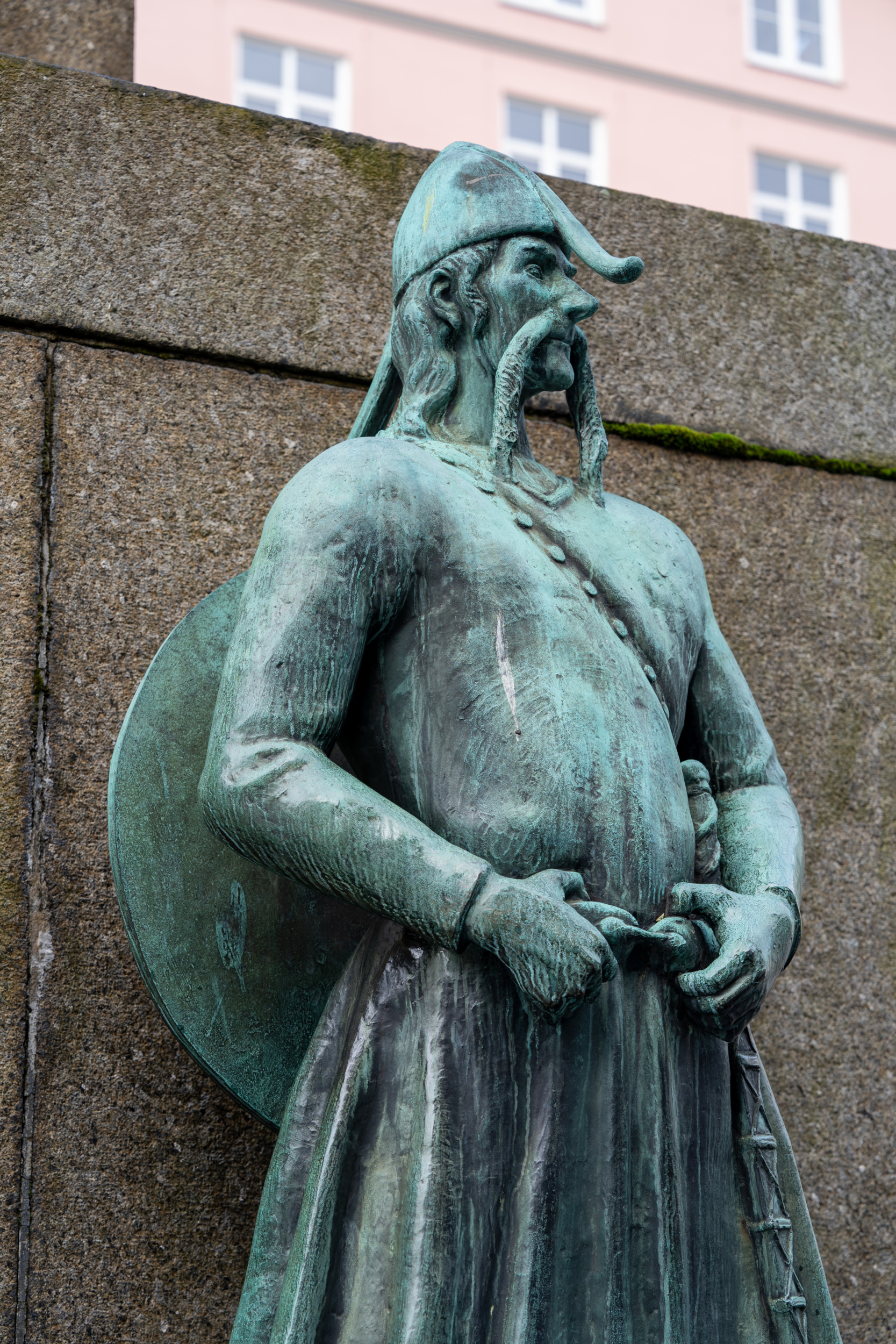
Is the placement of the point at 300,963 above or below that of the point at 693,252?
below

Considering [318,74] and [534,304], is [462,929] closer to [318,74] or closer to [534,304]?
[534,304]

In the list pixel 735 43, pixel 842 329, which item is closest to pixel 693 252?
pixel 842 329

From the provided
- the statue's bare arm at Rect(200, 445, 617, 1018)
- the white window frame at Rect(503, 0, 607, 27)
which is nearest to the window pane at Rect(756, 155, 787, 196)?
the white window frame at Rect(503, 0, 607, 27)

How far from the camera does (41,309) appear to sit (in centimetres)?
405

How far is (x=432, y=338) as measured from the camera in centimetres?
323

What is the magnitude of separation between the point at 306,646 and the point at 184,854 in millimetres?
654

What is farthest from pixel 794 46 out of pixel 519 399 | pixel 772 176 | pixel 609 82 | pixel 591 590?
pixel 591 590

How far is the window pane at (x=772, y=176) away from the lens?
22641 mm

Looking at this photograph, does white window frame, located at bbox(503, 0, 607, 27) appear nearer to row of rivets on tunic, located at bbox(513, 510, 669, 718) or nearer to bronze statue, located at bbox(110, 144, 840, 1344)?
bronze statue, located at bbox(110, 144, 840, 1344)

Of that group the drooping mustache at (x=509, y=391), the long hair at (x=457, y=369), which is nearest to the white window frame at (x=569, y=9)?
the long hair at (x=457, y=369)

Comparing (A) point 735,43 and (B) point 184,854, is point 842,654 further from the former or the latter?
(A) point 735,43

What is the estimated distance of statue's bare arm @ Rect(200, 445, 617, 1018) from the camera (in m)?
2.58

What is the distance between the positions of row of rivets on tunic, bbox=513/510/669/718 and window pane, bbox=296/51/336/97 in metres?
18.7

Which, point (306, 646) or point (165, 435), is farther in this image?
point (165, 435)
